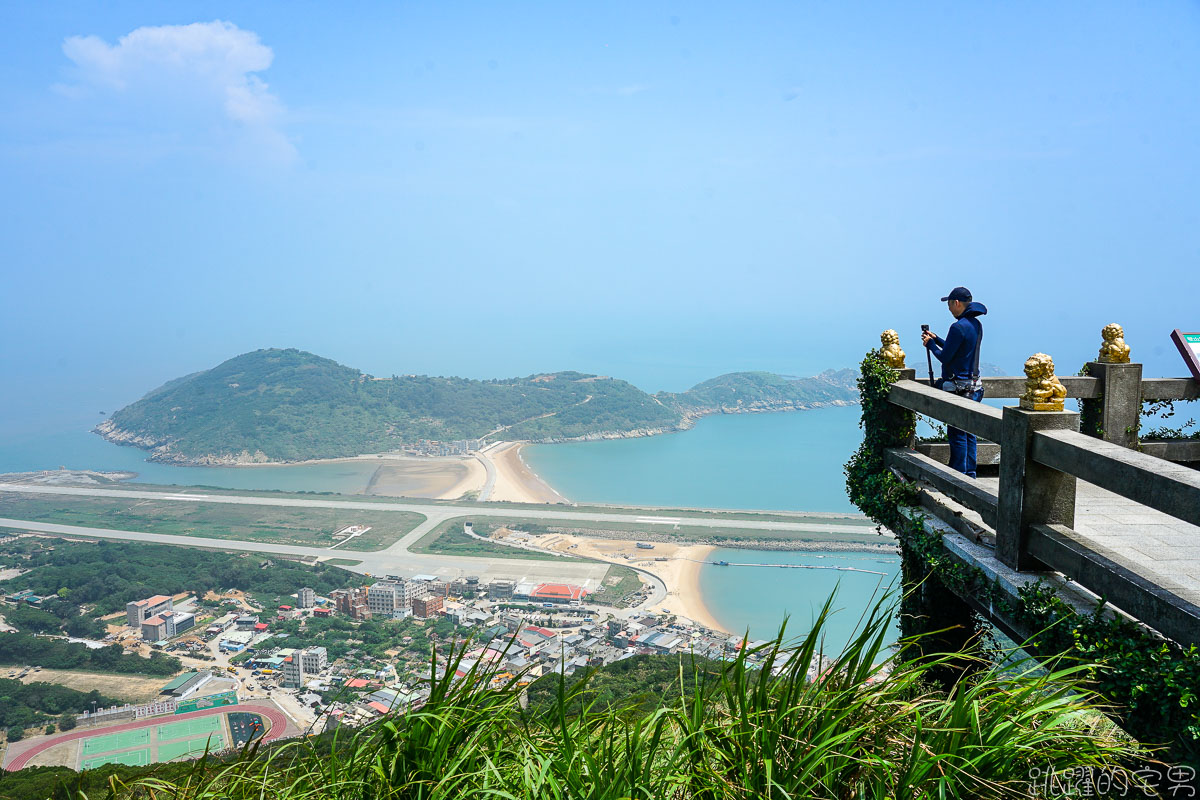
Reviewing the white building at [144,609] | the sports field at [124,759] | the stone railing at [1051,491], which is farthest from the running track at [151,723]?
the stone railing at [1051,491]

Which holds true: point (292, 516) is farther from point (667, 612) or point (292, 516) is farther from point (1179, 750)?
point (1179, 750)

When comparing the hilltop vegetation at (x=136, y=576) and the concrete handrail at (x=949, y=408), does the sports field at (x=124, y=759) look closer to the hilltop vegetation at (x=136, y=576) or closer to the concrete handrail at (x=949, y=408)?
the hilltop vegetation at (x=136, y=576)

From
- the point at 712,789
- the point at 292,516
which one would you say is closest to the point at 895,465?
the point at 712,789

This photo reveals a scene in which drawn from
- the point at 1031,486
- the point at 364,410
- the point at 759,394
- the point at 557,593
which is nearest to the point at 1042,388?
the point at 1031,486

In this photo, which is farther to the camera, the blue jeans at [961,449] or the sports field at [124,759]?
the sports field at [124,759]

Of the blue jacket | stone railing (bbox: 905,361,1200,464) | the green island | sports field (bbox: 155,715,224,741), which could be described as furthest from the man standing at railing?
the green island
